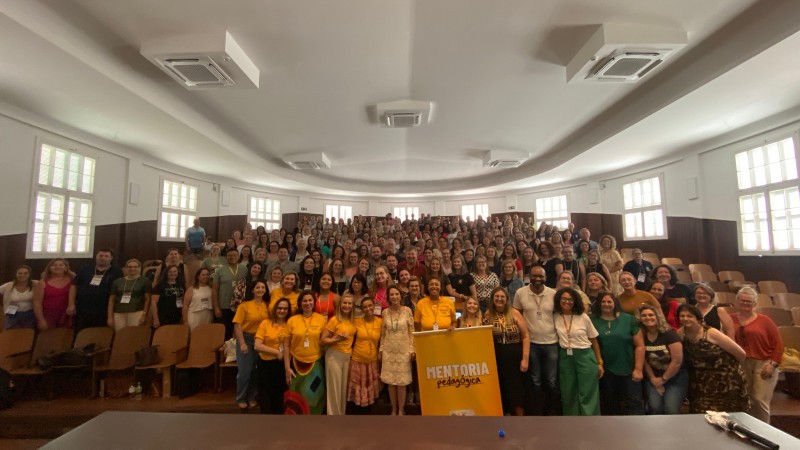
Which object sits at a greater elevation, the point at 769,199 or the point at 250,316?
the point at 769,199

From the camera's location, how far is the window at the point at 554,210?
37.4ft

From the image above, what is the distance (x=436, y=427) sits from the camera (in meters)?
1.12

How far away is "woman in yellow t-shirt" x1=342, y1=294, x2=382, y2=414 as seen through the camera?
10.8ft

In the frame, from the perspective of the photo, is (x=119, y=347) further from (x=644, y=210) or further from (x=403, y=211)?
(x=644, y=210)

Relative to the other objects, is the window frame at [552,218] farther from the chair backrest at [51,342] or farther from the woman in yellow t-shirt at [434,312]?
the chair backrest at [51,342]

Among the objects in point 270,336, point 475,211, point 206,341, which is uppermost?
point 475,211

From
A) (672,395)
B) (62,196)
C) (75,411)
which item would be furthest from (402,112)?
(62,196)

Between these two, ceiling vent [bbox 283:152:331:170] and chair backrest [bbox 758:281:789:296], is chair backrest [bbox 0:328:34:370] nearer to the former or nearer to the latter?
ceiling vent [bbox 283:152:331:170]

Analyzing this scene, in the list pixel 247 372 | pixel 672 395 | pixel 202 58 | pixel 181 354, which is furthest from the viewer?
pixel 181 354

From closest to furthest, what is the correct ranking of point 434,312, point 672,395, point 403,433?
point 403,433 < point 672,395 < point 434,312

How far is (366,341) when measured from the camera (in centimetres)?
337

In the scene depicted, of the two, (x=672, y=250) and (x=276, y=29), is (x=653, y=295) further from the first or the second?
(x=672, y=250)

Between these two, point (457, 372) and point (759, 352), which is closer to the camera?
point (759, 352)

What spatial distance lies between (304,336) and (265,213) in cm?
940
